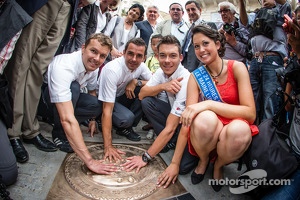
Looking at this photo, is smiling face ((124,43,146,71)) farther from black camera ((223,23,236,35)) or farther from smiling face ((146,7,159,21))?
smiling face ((146,7,159,21))

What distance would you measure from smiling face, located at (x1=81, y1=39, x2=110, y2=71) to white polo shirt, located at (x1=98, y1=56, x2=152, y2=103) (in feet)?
0.83

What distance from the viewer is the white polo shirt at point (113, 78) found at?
107 inches

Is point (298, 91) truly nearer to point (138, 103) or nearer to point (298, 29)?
point (298, 29)

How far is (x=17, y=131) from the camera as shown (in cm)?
231

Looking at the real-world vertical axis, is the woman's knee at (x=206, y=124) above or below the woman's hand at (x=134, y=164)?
above

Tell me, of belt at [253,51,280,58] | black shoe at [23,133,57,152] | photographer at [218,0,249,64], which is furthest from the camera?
photographer at [218,0,249,64]

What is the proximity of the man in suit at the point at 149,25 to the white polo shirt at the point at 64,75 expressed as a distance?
215 cm

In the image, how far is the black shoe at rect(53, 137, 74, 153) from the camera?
248cm

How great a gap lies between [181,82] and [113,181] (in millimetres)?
1240

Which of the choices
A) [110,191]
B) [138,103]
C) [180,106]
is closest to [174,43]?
[180,106]

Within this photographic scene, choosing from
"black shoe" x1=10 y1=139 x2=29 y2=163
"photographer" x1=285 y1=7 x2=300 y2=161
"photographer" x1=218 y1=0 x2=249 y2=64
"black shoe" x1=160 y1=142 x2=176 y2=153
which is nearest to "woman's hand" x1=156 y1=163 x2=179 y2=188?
"black shoe" x1=160 y1=142 x2=176 y2=153

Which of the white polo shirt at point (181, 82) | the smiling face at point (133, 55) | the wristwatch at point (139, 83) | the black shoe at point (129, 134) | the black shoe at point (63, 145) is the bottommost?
the black shoe at point (129, 134)

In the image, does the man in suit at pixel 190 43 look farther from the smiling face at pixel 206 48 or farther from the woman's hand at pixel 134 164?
the woman's hand at pixel 134 164

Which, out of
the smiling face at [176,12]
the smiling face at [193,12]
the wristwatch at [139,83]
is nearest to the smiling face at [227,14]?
the smiling face at [193,12]
